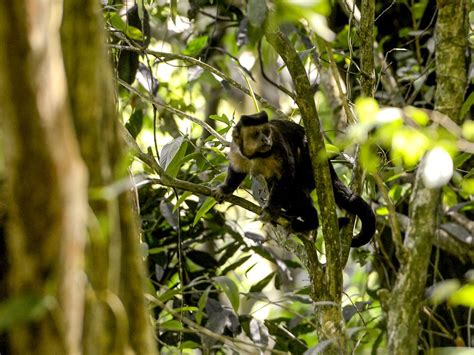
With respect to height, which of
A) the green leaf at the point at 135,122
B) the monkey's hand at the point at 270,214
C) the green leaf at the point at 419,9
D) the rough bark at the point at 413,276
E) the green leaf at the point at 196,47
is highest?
the green leaf at the point at 419,9

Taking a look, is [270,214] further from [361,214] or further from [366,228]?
[366,228]

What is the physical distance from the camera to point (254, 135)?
4.85m

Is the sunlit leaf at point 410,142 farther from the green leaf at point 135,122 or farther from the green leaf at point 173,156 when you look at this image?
the green leaf at point 135,122

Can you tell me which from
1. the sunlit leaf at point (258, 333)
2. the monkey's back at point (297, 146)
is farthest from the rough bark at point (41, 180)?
the sunlit leaf at point (258, 333)

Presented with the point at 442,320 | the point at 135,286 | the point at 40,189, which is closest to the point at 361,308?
the point at 442,320

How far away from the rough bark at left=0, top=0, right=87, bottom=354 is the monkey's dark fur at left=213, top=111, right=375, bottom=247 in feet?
11.0

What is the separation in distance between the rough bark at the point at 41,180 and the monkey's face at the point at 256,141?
11.9 feet

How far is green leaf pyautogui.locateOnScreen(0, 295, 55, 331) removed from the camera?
3.50 ft

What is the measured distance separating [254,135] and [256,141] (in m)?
0.05

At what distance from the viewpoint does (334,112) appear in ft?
20.4

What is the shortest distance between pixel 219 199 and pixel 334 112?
2485 millimetres

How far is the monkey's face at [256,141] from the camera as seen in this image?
15.7 feet

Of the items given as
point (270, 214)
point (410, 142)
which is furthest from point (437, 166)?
point (270, 214)

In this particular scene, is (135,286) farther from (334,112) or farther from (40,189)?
(334,112)
